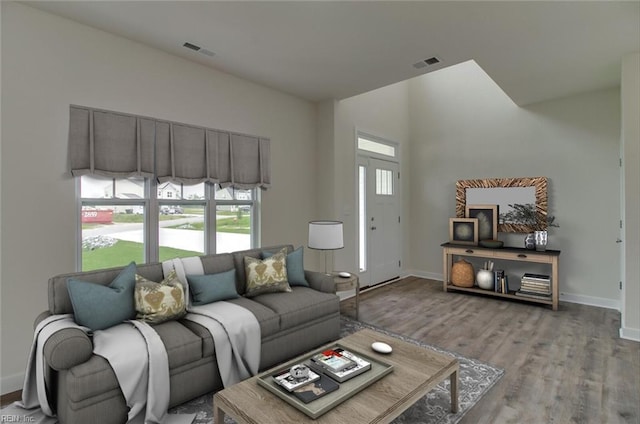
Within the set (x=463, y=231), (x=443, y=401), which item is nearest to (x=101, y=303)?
(x=443, y=401)

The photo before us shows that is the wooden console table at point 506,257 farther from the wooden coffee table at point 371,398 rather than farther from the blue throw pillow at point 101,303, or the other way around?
the blue throw pillow at point 101,303

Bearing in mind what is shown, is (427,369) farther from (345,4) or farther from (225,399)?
(345,4)

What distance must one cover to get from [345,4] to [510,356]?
10.4 ft

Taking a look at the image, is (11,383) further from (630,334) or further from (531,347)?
(630,334)

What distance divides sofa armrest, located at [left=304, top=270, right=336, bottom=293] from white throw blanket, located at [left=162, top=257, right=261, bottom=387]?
955 millimetres

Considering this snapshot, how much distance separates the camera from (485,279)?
4.65 meters

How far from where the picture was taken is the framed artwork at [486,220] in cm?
486

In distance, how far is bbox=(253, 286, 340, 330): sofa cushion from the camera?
9.02 feet

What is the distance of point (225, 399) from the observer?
162 centimetres

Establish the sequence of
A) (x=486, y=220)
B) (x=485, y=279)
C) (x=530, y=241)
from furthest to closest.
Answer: (x=486, y=220) → (x=485, y=279) → (x=530, y=241)

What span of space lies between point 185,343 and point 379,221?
12.3 feet

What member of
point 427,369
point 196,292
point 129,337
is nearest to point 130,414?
point 129,337

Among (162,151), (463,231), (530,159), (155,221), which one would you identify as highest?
(530,159)

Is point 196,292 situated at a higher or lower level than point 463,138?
lower
